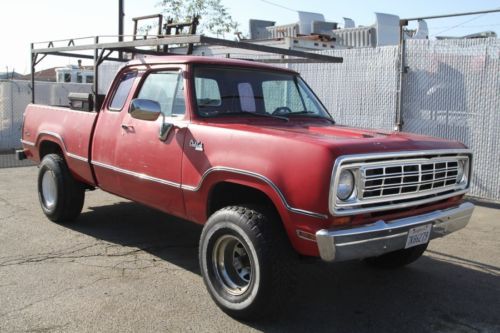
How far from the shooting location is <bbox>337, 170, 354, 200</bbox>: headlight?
136 inches

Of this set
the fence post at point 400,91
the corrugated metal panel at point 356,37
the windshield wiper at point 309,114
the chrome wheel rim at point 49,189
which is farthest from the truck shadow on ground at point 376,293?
the corrugated metal panel at point 356,37

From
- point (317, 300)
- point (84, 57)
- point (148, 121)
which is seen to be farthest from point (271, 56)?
point (317, 300)

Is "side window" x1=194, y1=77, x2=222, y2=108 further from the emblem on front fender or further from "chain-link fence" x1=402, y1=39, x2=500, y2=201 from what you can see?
"chain-link fence" x1=402, y1=39, x2=500, y2=201

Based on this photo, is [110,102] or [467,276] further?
[110,102]

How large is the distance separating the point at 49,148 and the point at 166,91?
2.62m

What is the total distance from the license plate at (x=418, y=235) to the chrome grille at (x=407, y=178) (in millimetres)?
270

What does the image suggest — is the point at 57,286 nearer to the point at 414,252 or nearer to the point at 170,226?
the point at 170,226

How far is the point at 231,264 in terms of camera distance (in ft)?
13.6

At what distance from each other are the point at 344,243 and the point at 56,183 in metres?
4.05

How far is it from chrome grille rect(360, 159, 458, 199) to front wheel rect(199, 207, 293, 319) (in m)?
0.71

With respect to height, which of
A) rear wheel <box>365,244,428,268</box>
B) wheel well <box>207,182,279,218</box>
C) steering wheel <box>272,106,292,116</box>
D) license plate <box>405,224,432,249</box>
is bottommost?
rear wheel <box>365,244,428,268</box>

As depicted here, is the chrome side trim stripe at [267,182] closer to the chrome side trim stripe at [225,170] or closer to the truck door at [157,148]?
the chrome side trim stripe at [225,170]

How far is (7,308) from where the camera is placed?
403 cm

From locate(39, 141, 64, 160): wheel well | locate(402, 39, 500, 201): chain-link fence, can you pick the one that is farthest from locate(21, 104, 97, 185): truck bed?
locate(402, 39, 500, 201): chain-link fence
